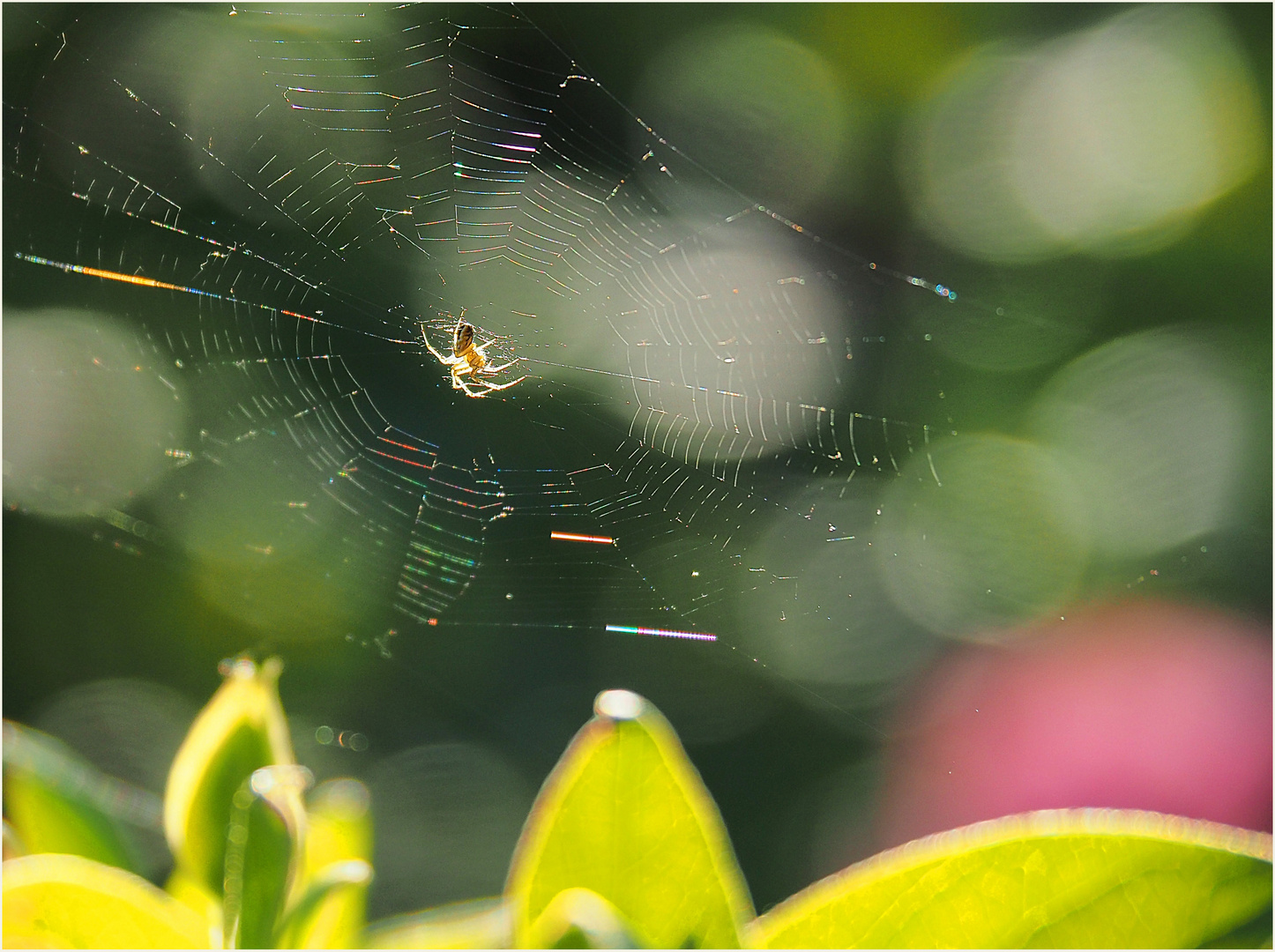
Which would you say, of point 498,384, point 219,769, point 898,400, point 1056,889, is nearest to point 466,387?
point 498,384

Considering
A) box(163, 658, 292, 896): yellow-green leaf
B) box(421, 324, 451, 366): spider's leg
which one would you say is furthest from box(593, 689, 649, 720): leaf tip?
box(421, 324, 451, 366): spider's leg

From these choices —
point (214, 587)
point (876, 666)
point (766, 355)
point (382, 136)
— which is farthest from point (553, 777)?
point (382, 136)

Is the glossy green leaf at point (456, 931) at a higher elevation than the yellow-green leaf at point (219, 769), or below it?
below

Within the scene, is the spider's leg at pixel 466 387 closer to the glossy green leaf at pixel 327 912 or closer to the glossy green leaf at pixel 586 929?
the glossy green leaf at pixel 327 912

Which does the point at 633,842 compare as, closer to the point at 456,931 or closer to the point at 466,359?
the point at 456,931

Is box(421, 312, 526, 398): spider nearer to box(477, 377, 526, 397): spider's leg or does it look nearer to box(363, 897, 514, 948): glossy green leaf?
box(477, 377, 526, 397): spider's leg

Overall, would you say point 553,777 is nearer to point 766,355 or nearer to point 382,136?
point 766,355

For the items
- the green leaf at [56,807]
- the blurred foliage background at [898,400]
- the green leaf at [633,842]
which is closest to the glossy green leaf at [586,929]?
the green leaf at [633,842]
